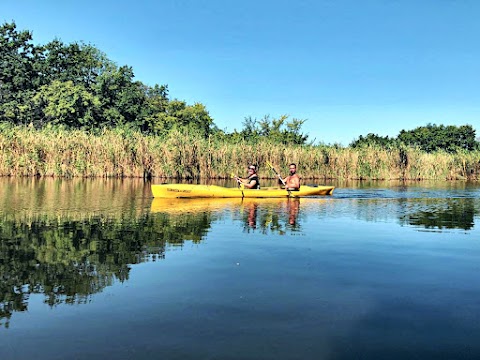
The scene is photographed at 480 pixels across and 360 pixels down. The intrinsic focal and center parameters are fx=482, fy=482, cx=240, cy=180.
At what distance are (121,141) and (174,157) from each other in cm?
340

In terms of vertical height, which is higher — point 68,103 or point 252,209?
point 68,103

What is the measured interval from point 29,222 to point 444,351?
364 inches

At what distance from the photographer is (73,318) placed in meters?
4.67

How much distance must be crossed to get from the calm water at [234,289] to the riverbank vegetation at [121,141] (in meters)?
18.1

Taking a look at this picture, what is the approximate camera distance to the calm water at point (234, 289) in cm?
413

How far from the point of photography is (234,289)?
5.80 meters

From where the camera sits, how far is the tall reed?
28.9m

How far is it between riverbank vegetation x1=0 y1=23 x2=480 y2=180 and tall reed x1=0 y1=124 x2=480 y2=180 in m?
0.06

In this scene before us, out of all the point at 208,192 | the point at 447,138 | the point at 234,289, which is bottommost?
the point at 234,289

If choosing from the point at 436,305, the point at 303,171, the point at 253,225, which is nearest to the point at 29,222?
the point at 253,225

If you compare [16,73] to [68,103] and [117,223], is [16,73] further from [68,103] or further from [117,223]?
[117,223]

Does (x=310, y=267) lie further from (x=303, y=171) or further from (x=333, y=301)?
(x=303, y=171)

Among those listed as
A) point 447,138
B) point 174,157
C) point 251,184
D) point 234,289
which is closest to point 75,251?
point 234,289

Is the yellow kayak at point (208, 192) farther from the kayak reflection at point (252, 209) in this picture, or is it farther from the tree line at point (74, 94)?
the tree line at point (74, 94)
